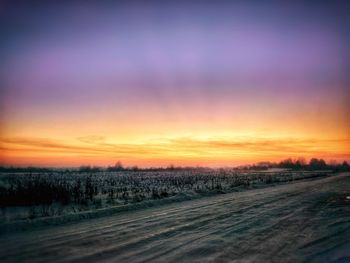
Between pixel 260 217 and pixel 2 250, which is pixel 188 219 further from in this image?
pixel 2 250

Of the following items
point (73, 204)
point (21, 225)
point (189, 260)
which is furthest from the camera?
point (73, 204)

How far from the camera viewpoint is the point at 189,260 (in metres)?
7.58

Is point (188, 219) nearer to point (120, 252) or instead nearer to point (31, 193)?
point (120, 252)

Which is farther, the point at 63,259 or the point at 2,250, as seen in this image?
the point at 2,250

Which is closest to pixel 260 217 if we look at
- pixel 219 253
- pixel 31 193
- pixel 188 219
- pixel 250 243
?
pixel 188 219

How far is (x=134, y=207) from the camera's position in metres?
17.5

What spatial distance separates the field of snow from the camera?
7883 mm

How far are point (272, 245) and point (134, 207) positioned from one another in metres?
9.56

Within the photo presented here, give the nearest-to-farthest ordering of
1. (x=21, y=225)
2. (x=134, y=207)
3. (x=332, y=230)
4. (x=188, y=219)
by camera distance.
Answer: (x=332, y=230) → (x=21, y=225) → (x=188, y=219) → (x=134, y=207)

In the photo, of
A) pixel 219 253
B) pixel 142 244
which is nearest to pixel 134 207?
pixel 142 244

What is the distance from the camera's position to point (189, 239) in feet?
31.7

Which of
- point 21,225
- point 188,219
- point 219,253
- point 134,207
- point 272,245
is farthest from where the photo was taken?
point 134,207

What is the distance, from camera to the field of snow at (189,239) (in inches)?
310

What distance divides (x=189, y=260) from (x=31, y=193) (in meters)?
14.1
